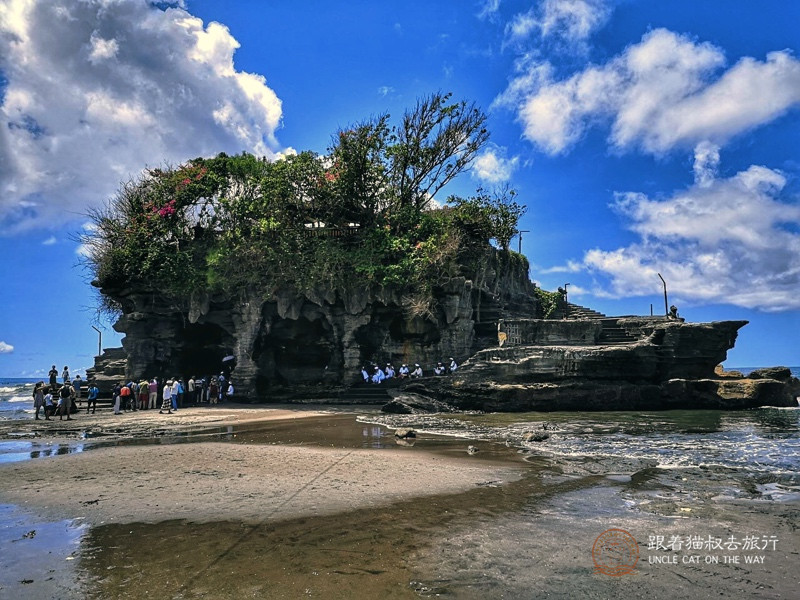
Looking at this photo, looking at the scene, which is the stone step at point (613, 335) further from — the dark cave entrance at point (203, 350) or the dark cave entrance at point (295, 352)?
the dark cave entrance at point (203, 350)

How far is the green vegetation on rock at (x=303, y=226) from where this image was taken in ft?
85.4

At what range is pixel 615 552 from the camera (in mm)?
4984

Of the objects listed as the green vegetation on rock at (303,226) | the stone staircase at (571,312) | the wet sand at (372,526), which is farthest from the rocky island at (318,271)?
the wet sand at (372,526)

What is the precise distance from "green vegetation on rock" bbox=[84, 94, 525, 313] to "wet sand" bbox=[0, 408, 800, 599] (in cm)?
1664

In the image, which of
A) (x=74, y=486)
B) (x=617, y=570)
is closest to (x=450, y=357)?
(x=74, y=486)

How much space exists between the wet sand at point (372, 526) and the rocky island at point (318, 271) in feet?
52.8

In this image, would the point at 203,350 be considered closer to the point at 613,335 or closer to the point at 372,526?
the point at 613,335

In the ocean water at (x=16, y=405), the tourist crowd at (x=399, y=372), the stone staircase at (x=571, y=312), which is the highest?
the stone staircase at (x=571, y=312)

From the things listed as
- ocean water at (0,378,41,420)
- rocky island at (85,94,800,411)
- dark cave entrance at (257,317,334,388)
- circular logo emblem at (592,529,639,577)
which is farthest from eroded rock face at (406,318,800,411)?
ocean water at (0,378,41,420)

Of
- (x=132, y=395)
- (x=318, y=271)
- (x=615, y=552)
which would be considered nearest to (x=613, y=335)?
(x=318, y=271)

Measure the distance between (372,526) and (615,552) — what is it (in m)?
2.77

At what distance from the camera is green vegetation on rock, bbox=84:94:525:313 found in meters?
26.0

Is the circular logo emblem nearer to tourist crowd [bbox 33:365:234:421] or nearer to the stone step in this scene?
the stone step

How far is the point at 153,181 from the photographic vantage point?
29188 mm
